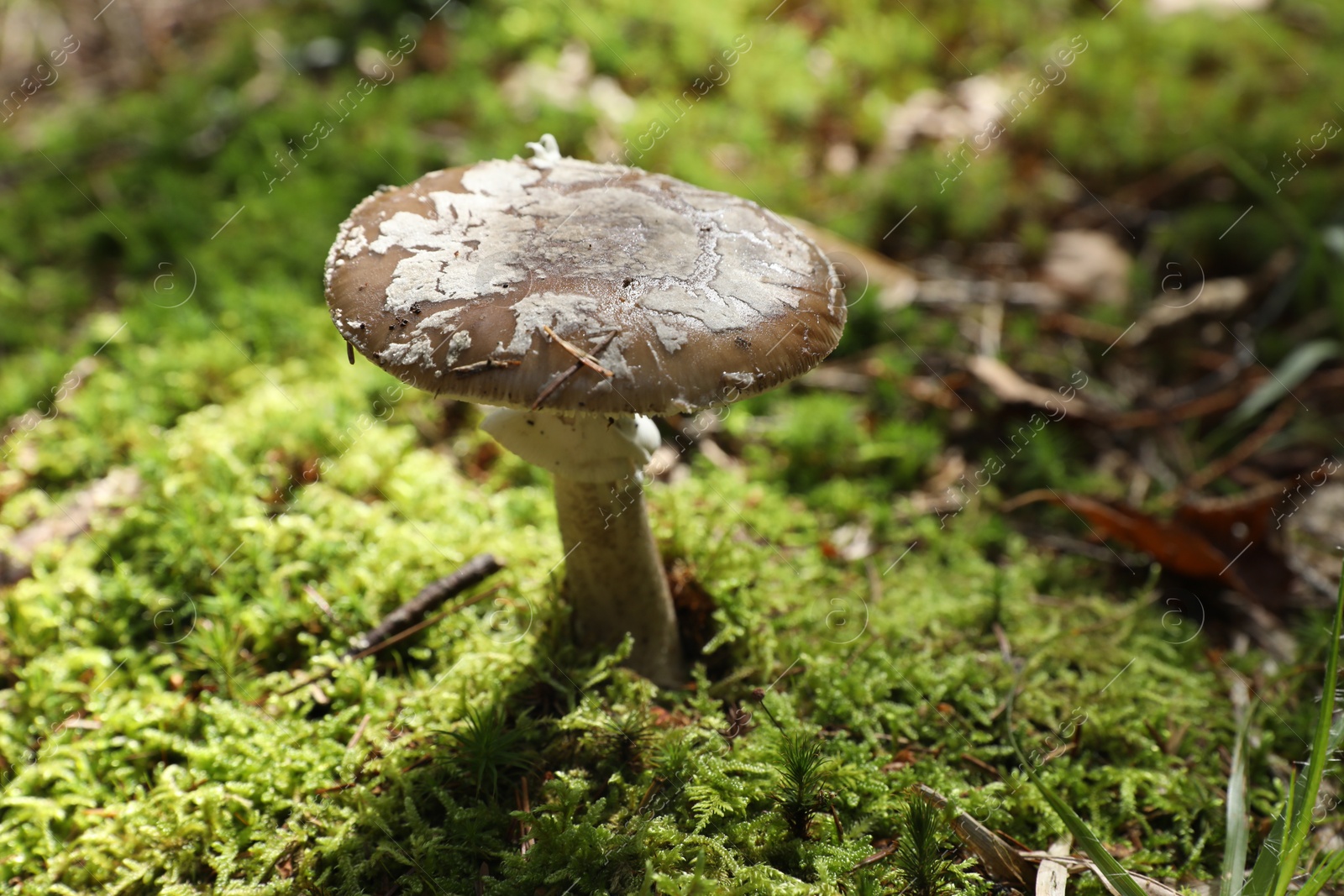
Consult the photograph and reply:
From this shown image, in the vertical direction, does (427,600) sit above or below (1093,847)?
above

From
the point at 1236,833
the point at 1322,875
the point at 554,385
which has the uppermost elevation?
the point at 554,385

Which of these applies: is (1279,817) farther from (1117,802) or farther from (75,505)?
(75,505)

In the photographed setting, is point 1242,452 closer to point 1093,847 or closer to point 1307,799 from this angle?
point 1307,799

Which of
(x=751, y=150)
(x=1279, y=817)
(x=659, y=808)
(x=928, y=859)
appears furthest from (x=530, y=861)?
(x=751, y=150)

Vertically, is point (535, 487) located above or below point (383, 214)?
below

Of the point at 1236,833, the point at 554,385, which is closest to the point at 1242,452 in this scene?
the point at 1236,833

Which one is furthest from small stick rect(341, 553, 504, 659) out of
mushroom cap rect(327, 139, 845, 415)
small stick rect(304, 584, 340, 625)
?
mushroom cap rect(327, 139, 845, 415)

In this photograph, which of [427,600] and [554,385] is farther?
[427,600]

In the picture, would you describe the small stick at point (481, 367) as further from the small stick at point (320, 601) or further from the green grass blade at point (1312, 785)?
the green grass blade at point (1312, 785)

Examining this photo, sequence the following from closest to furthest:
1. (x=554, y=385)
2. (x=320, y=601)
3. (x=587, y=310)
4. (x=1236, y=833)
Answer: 1. (x=554, y=385)
2. (x=587, y=310)
3. (x=1236, y=833)
4. (x=320, y=601)
